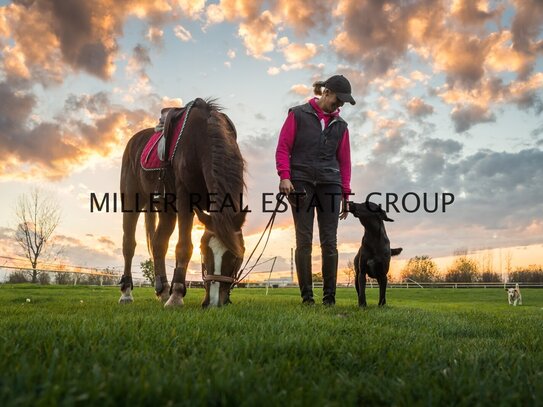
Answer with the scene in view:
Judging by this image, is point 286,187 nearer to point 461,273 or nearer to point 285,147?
point 285,147

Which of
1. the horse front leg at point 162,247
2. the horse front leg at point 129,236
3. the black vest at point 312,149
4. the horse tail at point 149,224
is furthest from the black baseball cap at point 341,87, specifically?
the horse front leg at point 129,236

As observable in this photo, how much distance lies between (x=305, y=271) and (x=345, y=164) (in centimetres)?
176

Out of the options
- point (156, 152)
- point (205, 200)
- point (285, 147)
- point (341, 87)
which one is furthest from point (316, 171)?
point (156, 152)

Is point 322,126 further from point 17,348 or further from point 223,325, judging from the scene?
point 17,348

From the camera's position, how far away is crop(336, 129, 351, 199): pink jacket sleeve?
7.05 m

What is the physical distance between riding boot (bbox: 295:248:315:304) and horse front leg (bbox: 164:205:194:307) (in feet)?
5.17

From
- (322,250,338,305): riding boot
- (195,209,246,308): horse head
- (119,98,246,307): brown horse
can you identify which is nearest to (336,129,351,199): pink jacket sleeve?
(322,250,338,305): riding boot

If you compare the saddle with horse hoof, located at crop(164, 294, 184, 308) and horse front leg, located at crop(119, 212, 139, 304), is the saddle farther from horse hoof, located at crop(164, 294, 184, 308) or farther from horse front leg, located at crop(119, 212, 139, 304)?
horse front leg, located at crop(119, 212, 139, 304)

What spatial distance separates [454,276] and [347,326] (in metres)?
64.4

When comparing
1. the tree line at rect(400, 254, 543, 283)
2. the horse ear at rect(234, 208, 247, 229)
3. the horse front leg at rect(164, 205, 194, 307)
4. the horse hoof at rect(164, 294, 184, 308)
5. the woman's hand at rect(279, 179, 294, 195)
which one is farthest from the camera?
the tree line at rect(400, 254, 543, 283)

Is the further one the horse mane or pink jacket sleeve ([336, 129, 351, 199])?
pink jacket sleeve ([336, 129, 351, 199])

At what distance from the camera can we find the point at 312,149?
6.67 m

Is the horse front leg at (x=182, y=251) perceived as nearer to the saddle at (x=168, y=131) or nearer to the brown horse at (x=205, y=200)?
the brown horse at (x=205, y=200)

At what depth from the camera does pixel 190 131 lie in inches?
245
